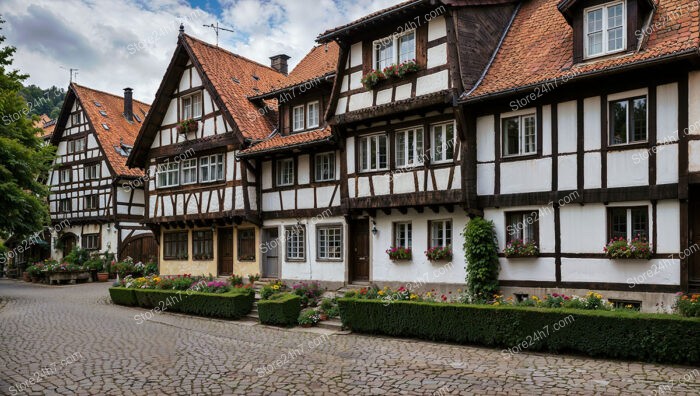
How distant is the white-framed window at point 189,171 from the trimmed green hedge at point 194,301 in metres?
5.93

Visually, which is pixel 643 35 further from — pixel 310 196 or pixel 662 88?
pixel 310 196

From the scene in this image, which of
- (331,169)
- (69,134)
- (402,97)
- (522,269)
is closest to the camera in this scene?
(522,269)

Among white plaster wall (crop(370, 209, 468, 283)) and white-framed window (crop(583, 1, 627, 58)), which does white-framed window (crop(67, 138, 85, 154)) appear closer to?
white plaster wall (crop(370, 209, 468, 283))

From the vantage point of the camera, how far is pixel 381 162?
64.4 feet

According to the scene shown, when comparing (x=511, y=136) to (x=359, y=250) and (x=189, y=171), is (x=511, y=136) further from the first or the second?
(x=189, y=171)

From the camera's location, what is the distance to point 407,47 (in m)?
18.7

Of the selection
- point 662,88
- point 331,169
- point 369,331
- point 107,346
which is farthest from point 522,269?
point 107,346

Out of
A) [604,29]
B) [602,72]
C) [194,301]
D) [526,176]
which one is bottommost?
[194,301]

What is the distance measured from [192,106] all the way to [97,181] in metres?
14.6

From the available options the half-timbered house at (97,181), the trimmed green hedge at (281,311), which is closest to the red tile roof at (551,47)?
the trimmed green hedge at (281,311)

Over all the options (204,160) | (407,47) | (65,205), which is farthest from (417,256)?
(65,205)

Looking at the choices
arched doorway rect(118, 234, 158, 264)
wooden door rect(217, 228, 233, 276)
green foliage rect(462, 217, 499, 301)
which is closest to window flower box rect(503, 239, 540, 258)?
green foliage rect(462, 217, 499, 301)

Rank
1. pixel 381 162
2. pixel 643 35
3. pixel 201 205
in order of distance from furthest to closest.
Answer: pixel 201 205, pixel 381 162, pixel 643 35

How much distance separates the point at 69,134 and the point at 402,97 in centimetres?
2978
